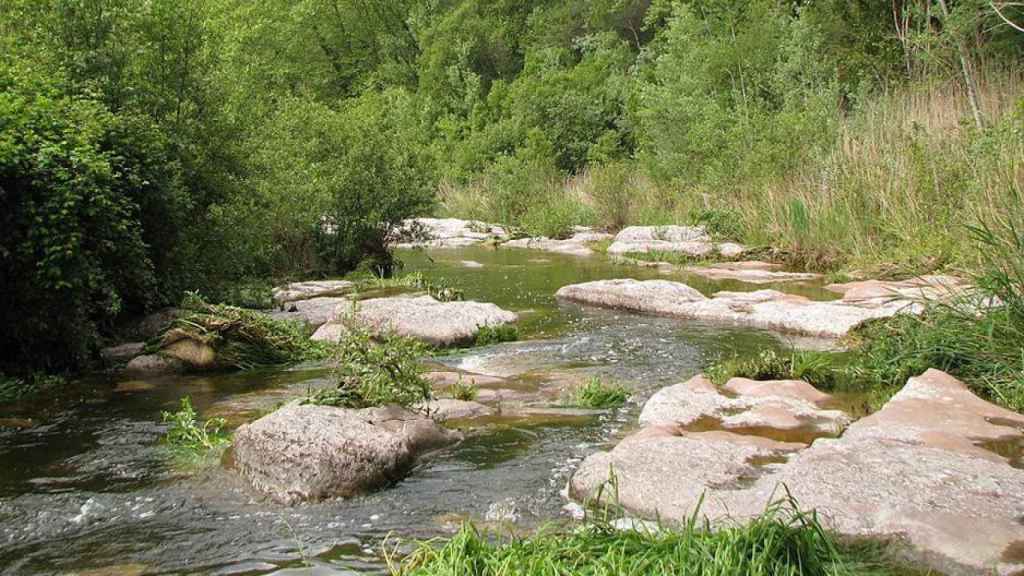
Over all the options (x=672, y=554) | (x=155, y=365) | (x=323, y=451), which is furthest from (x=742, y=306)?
(x=672, y=554)

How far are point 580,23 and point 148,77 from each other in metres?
36.2

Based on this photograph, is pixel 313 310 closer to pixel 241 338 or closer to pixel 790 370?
pixel 241 338

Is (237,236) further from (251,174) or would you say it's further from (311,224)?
(311,224)

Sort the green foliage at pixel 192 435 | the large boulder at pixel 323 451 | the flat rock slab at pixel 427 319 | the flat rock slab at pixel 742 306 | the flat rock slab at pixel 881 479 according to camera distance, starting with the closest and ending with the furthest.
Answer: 1. the flat rock slab at pixel 881 479
2. the large boulder at pixel 323 451
3. the green foliage at pixel 192 435
4. the flat rock slab at pixel 742 306
5. the flat rock slab at pixel 427 319

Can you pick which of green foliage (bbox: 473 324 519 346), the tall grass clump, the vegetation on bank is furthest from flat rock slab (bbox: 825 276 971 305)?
green foliage (bbox: 473 324 519 346)

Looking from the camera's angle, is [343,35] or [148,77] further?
[343,35]

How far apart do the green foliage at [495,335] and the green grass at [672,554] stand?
586 centimetres

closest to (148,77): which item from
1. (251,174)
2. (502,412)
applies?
(251,174)

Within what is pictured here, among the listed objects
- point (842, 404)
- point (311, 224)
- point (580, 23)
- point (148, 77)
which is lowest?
point (842, 404)

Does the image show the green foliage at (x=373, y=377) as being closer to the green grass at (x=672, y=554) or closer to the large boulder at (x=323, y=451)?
the large boulder at (x=323, y=451)

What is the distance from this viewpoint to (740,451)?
481 centimetres

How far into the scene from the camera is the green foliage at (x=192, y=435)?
226 inches

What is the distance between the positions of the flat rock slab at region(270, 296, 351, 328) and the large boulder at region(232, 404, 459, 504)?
4638mm

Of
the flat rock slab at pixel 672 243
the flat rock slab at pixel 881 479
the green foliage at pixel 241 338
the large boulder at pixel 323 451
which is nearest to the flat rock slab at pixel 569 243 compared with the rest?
the flat rock slab at pixel 672 243
